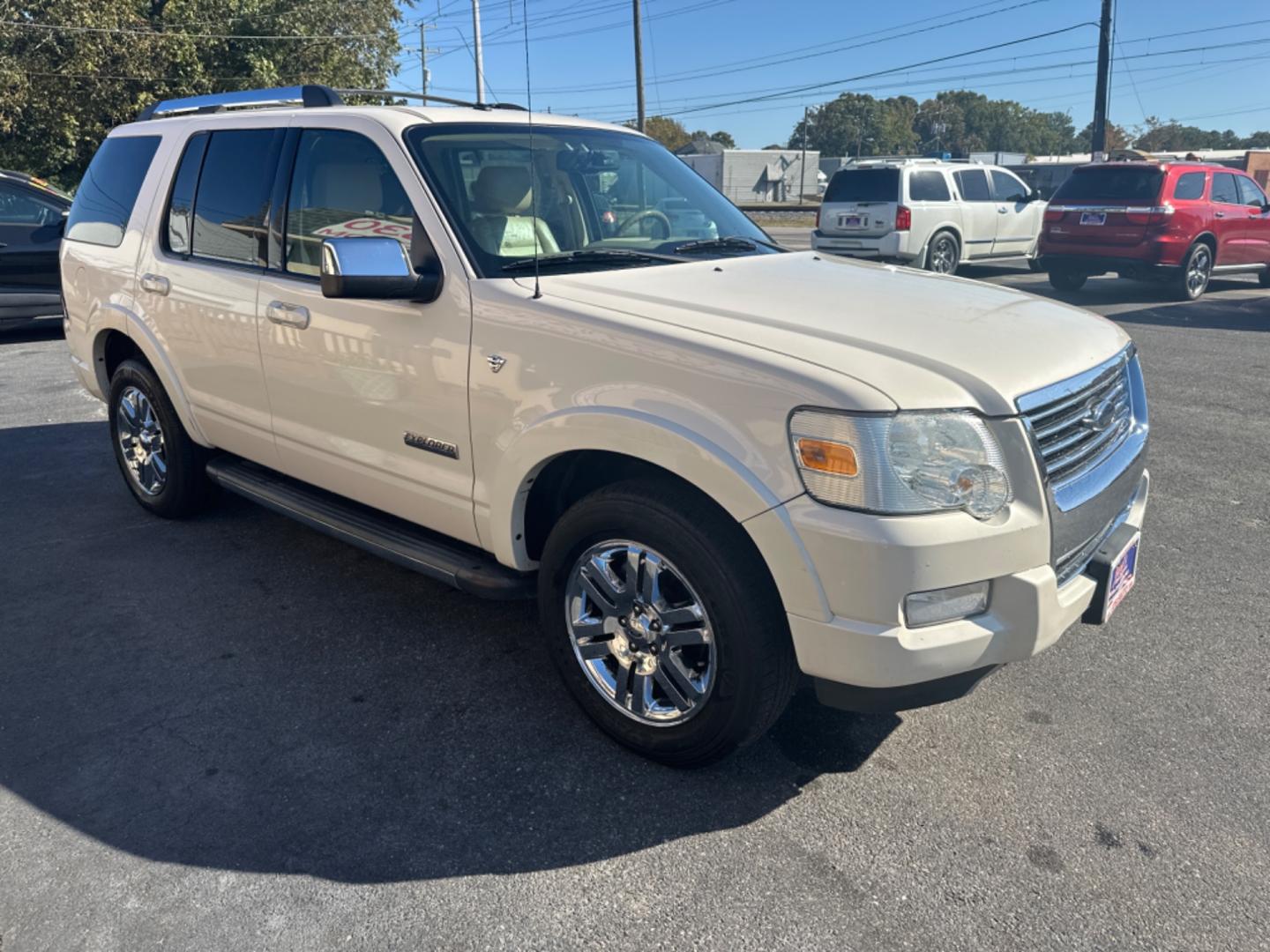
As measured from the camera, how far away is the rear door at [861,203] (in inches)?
586

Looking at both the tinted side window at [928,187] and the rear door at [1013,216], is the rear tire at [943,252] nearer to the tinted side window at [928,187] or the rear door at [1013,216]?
the tinted side window at [928,187]

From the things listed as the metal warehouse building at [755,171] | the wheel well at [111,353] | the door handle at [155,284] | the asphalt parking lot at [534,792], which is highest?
the metal warehouse building at [755,171]

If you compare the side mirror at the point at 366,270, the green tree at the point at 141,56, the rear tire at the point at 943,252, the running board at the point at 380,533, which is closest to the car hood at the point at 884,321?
the side mirror at the point at 366,270

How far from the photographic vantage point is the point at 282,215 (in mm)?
3977

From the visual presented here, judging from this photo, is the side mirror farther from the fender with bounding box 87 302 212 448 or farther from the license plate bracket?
the license plate bracket

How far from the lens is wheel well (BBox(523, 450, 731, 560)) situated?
308 centimetres

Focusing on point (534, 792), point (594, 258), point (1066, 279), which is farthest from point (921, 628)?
point (1066, 279)

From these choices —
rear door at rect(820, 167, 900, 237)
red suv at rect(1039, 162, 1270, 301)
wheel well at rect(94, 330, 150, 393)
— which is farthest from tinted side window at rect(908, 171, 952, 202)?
wheel well at rect(94, 330, 150, 393)

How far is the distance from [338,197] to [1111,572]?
2.97m

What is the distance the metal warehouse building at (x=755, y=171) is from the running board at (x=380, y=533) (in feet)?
187

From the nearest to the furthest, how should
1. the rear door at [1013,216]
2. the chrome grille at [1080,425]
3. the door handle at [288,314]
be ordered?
the chrome grille at [1080,425], the door handle at [288,314], the rear door at [1013,216]

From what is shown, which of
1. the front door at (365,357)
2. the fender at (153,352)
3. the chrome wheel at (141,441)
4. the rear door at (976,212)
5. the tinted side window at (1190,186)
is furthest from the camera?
the rear door at (976,212)

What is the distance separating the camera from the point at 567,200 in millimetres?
3727

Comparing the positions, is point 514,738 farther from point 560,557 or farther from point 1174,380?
point 1174,380
